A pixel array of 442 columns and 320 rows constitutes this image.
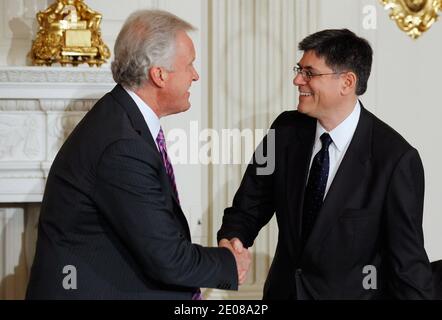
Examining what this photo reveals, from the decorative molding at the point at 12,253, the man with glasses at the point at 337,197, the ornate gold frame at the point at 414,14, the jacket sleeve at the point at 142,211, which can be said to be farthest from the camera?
the ornate gold frame at the point at 414,14

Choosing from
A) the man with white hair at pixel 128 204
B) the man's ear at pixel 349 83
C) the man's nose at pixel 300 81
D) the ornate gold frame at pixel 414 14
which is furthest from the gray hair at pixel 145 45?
the ornate gold frame at pixel 414 14

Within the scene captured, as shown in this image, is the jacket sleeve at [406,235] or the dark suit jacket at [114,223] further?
the jacket sleeve at [406,235]

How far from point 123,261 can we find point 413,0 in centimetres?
229

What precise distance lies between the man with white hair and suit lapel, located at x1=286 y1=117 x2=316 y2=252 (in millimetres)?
273

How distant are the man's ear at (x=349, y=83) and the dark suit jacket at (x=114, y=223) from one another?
0.67 m

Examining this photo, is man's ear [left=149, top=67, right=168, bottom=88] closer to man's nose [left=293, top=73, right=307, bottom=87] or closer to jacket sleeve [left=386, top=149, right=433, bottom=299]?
man's nose [left=293, top=73, right=307, bottom=87]

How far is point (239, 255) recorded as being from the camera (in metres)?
2.59

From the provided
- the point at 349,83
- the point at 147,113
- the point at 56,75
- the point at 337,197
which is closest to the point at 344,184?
the point at 337,197

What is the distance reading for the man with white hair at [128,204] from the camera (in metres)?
2.23

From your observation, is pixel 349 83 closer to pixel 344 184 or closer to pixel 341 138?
pixel 341 138

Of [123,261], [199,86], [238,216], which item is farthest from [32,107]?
[123,261]

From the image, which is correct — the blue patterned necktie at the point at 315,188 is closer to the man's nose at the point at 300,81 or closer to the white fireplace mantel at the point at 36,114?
the man's nose at the point at 300,81
